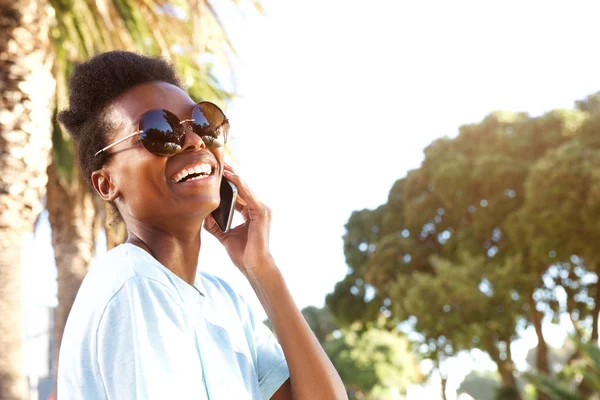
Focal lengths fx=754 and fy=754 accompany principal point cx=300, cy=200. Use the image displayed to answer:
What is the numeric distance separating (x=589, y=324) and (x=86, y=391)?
22.3 m

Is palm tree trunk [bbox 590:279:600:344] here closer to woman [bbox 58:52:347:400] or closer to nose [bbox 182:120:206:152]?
woman [bbox 58:52:347:400]

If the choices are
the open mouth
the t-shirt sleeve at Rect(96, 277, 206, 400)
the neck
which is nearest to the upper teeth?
the open mouth

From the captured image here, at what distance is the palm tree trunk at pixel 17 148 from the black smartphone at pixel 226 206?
14.0 feet

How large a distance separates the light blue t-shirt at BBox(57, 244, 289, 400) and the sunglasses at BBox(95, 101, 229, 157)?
0.83ft

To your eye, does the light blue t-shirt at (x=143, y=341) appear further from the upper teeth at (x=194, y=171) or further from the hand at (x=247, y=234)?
the hand at (x=247, y=234)

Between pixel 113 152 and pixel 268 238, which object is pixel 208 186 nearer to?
pixel 113 152

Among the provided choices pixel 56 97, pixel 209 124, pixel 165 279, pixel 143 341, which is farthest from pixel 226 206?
pixel 56 97

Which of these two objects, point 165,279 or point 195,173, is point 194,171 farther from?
point 165,279

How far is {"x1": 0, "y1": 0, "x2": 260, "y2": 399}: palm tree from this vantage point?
589cm

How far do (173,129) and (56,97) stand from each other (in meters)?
7.41

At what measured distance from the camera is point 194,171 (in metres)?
1.68


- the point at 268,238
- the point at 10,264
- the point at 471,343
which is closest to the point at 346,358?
the point at 471,343

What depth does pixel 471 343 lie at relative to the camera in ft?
69.5

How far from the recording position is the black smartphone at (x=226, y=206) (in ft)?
6.51
